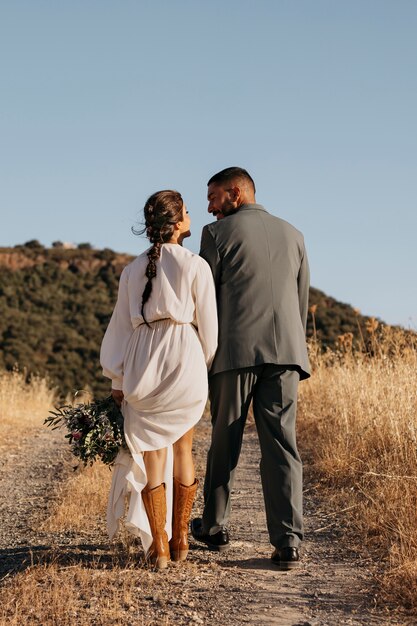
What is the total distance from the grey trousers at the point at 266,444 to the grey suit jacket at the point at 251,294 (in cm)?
12

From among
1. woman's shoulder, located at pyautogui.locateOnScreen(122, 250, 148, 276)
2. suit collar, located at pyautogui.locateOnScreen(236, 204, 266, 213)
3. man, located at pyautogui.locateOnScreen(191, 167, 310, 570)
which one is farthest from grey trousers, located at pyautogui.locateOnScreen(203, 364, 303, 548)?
suit collar, located at pyautogui.locateOnScreen(236, 204, 266, 213)

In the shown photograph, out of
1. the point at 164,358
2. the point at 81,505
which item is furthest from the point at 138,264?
the point at 81,505

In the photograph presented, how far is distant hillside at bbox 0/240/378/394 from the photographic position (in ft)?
105

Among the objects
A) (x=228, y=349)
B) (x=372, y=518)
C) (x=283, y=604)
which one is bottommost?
(x=283, y=604)

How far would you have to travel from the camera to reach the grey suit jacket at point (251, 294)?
5.32 m

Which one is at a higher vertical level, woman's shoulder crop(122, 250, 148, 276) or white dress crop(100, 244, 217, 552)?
woman's shoulder crop(122, 250, 148, 276)

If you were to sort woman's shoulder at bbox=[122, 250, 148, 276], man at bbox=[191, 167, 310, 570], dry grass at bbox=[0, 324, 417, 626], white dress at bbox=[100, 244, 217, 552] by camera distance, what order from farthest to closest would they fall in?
man at bbox=[191, 167, 310, 570], woman's shoulder at bbox=[122, 250, 148, 276], white dress at bbox=[100, 244, 217, 552], dry grass at bbox=[0, 324, 417, 626]

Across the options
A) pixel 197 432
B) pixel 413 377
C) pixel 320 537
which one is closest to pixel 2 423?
pixel 197 432

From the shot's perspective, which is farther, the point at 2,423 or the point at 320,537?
the point at 2,423

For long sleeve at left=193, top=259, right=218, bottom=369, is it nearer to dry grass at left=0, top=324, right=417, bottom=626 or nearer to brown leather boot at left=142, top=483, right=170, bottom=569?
brown leather boot at left=142, top=483, right=170, bottom=569

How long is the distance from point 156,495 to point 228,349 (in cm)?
95

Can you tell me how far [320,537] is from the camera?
6.15 metres

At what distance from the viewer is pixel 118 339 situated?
5.33 m

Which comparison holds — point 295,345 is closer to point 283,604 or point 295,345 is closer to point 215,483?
point 215,483
